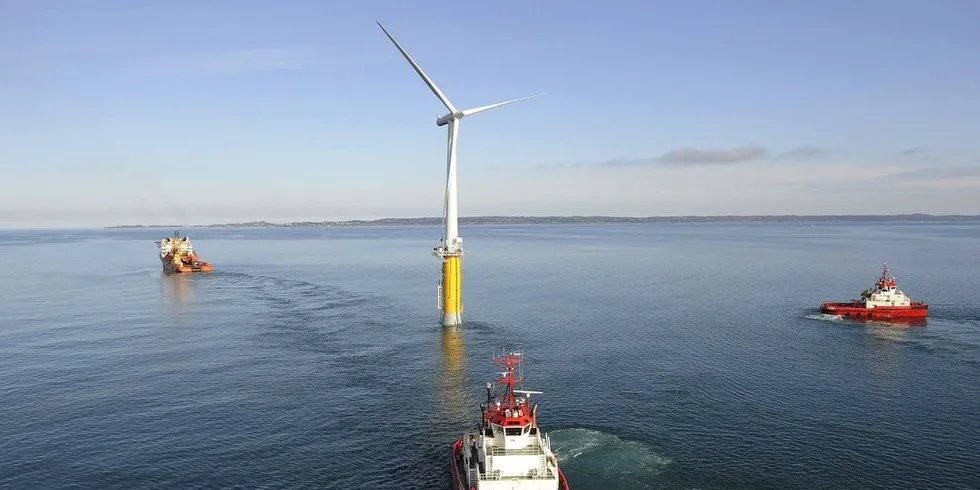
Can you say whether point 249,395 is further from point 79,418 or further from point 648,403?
point 648,403

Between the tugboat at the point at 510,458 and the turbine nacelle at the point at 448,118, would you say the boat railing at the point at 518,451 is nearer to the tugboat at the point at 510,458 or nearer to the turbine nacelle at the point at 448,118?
the tugboat at the point at 510,458

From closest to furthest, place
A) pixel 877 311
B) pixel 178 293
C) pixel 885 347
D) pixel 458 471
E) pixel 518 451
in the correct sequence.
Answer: pixel 518 451 → pixel 458 471 → pixel 885 347 → pixel 877 311 → pixel 178 293

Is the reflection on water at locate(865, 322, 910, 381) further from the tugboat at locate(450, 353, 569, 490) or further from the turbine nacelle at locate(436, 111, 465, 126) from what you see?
the turbine nacelle at locate(436, 111, 465, 126)

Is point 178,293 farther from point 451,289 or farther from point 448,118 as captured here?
point 448,118

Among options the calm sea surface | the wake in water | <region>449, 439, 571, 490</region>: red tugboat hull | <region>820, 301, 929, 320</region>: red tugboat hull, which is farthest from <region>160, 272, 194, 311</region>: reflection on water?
<region>820, 301, 929, 320</region>: red tugboat hull

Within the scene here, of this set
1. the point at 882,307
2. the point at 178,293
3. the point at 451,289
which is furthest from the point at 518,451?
the point at 178,293

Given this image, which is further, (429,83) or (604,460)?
(429,83)

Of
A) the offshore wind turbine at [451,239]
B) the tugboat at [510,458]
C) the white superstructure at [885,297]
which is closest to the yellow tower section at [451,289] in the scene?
the offshore wind turbine at [451,239]
